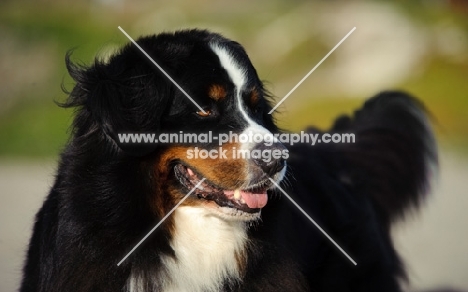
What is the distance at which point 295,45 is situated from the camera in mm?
13641

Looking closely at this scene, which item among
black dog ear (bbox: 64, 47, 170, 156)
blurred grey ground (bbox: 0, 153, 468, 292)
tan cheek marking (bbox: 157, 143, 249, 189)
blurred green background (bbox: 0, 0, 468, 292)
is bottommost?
blurred grey ground (bbox: 0, 153, 468, 292)

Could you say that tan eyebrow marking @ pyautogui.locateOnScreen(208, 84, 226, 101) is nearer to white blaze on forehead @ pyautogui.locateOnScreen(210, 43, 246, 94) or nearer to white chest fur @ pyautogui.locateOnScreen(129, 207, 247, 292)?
white blaze on forehead @ pyautogui.locateOnScreen(210, 43, 246, 94)

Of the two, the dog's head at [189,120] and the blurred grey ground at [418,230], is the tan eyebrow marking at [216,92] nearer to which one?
the dog's head at [189,120]

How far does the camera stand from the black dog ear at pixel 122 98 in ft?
11.4

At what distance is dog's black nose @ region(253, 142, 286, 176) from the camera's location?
134 inches

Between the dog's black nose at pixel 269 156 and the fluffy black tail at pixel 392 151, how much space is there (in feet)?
5.07

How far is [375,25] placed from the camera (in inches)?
551

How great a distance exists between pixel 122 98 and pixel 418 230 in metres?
4.89

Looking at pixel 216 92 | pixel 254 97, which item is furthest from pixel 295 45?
pixel 216 92

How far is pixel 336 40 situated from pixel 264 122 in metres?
9.55

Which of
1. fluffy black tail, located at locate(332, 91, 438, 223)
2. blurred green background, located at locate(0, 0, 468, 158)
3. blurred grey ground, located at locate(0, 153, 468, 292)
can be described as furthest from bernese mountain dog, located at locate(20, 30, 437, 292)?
blurred green background, located at locate(0, 0, 468, 158)

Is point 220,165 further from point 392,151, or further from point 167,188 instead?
point 392,151

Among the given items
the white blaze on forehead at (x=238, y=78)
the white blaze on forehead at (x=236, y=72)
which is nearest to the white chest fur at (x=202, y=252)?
the white blaze on forehead at (x=238, y=78)

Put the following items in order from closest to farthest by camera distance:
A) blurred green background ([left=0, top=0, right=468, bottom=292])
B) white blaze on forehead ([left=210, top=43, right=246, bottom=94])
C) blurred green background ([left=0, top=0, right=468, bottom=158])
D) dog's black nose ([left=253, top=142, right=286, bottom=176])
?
dog's black nose ([left=253, top=142, right=286, bottom=176]) < white blaze on forehead ([left=210, top=43, right=246, bottom=94]) < blurred green background ([left=0, top=0, right=468, bottom=292]) < blurred green background ([left=0, top=0, right=468, bottom=158])
